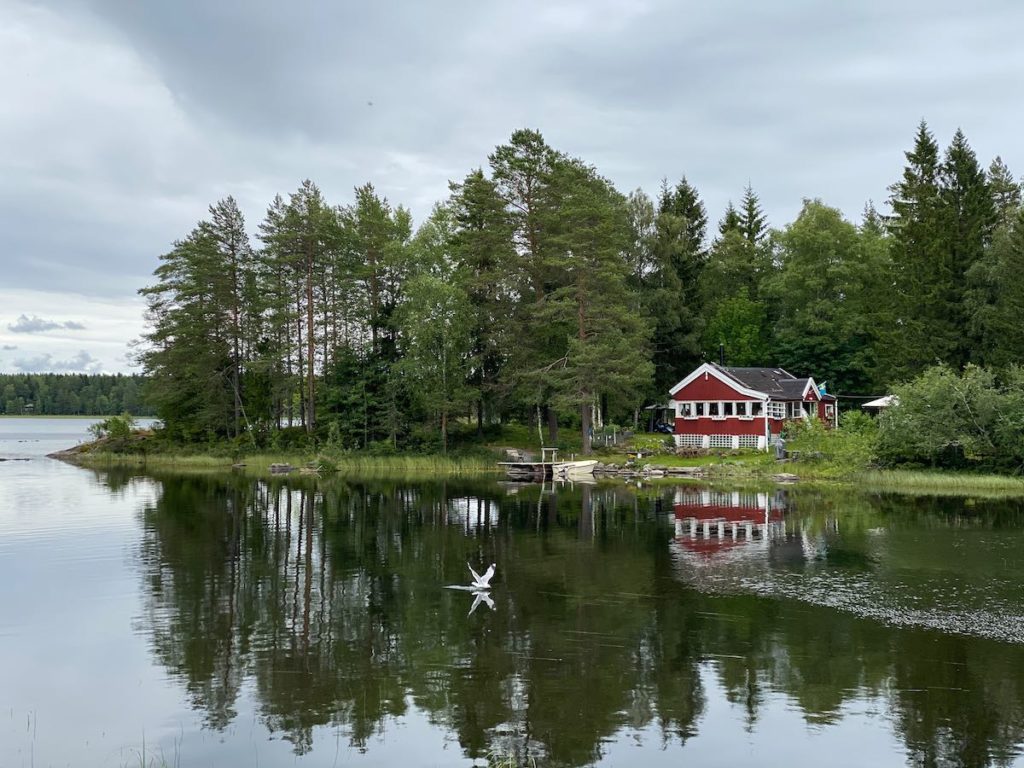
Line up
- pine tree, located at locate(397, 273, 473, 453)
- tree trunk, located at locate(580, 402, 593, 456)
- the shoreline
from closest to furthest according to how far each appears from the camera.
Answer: the shoreline
tree trunk, located at locate(580, 402, 593, 456)
pine tree, located at locate(397, 273, 473, 453)

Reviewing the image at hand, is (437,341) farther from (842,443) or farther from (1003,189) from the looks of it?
(1003,189)

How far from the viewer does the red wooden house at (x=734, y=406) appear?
5356 centimetres

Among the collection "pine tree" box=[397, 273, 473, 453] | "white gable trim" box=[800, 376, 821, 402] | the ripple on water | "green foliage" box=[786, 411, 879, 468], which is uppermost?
"pine tree" box=[397, 273, 473, 453]

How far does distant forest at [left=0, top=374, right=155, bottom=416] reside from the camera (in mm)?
176875

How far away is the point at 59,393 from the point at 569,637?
196m

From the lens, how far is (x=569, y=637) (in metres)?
15.2

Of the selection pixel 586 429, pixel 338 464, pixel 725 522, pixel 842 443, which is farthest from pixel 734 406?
pixel 338 464

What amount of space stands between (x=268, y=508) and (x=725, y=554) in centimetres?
2145

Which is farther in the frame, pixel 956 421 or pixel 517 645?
pixel 956 421

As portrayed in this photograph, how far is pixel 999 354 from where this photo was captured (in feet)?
154

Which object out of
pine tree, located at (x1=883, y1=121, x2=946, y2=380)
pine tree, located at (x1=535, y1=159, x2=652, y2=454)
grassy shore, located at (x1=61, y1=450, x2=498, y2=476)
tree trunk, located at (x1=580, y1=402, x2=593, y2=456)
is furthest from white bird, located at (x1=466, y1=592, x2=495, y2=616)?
pine tree, located at (x1=883, y1=121, x2=946, y2=380)

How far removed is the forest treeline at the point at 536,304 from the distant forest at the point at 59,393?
125278 mm

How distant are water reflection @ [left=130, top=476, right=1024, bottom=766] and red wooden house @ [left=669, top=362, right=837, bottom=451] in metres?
24.3

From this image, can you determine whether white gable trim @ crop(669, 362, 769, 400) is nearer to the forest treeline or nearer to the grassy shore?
the forest treeline
